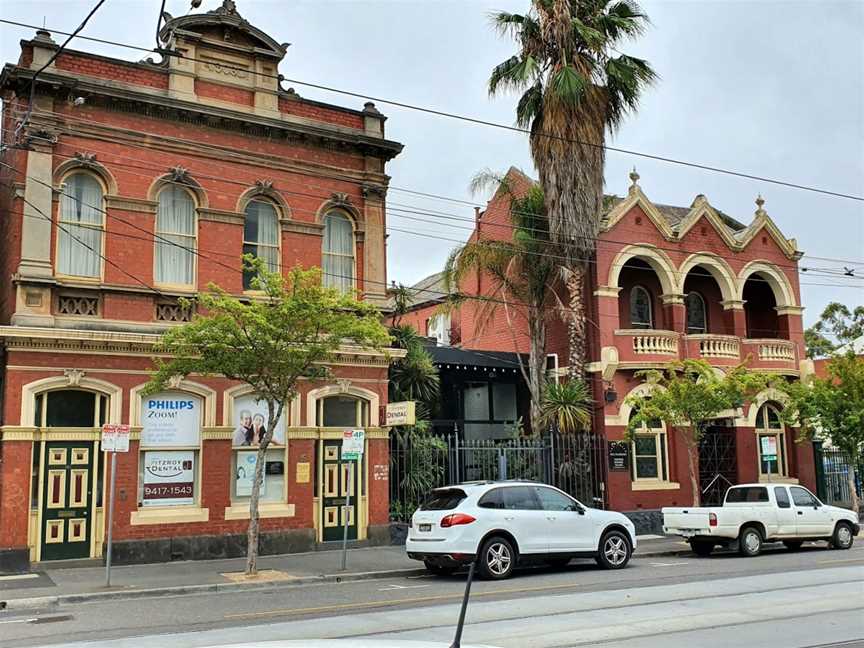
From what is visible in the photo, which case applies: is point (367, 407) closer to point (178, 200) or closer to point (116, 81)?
point (178, 200)

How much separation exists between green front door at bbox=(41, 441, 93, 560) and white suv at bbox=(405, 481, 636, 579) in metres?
6.46

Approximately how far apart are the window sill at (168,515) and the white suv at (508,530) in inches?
197

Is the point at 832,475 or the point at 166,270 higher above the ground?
the point at 166,270

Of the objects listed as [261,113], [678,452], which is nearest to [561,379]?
[678,452]

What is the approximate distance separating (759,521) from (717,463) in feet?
26.0

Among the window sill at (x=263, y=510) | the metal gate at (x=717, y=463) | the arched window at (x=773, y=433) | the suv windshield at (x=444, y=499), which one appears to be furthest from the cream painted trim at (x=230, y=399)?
the arched window at (x=773, y=433)

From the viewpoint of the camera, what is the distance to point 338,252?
2155 cm

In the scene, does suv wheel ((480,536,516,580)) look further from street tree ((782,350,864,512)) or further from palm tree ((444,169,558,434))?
street tree ((782,350,864,512))

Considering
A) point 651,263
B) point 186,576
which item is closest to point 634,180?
point 651,263

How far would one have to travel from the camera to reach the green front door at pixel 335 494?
66.6 feet

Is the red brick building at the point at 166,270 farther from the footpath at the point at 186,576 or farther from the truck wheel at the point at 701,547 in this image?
the truck wheel at the point at 701,547

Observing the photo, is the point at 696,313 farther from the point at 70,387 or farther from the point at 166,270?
the point at 70,387

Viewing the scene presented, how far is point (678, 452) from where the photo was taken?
25859mm

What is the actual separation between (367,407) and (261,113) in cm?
727
